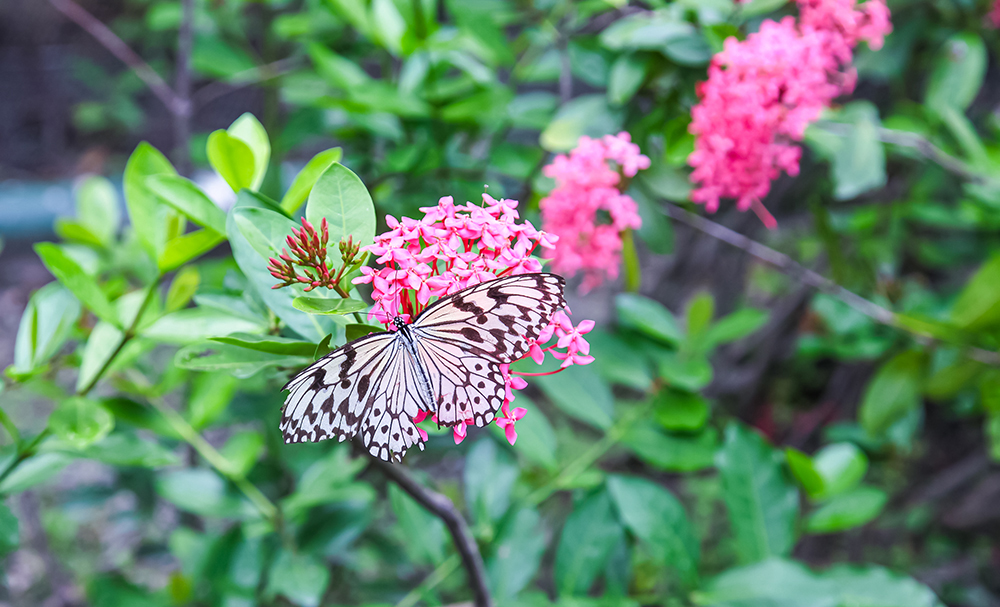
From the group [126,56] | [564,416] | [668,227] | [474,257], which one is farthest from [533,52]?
[564,416]

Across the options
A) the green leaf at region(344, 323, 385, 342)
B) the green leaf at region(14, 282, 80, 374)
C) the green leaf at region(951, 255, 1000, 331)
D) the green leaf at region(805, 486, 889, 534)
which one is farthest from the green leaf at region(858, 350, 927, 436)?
the green leaf at region(14, 282, 80, 374)

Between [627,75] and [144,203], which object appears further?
[627,75]

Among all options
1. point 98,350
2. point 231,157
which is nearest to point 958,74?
point 231,157

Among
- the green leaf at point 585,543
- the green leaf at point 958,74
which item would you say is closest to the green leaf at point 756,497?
the green leaf at point 585,543

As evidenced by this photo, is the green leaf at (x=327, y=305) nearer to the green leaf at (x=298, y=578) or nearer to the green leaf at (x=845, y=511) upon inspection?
the green leaf at (x=298, y=578)

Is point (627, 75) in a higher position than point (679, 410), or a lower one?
higher

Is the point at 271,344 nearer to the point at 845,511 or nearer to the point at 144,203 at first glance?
the point at 144,203

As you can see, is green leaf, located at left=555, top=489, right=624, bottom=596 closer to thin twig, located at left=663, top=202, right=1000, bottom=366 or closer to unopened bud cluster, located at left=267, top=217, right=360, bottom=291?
thin twig, located at left=663, top=202, right=1000, bottom=366
